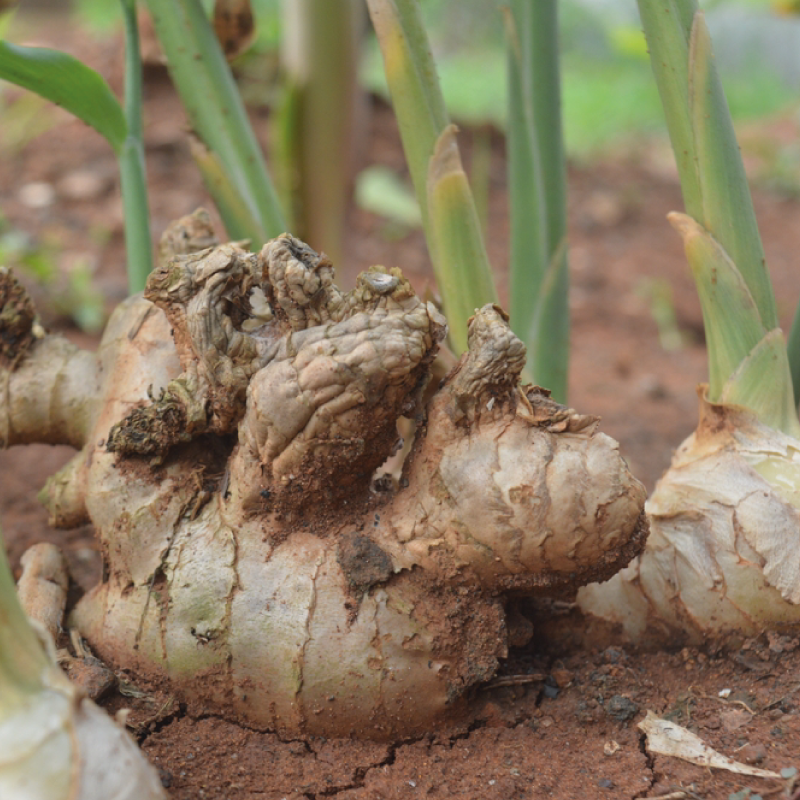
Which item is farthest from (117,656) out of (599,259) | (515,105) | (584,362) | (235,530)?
(599,259)

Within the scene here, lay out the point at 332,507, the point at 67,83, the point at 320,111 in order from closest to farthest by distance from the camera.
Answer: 1. the point at 332,507
2. the point at 67,83
3. the point at 320,111

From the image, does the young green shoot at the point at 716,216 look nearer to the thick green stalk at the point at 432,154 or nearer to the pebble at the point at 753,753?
the thick green stalk at the point at 432,154

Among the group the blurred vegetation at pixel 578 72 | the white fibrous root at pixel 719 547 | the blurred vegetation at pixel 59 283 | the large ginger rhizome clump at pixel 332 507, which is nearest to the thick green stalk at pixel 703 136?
the white fibrous root at pixel 719 547

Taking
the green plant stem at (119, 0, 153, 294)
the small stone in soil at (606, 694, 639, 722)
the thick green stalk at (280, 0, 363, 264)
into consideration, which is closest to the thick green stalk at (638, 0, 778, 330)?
the small stone in soil at (606, 694, 639, 722)

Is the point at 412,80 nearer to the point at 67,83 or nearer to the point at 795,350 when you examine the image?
the point at 67,83

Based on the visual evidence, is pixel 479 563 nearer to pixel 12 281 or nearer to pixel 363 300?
pixel 363 300

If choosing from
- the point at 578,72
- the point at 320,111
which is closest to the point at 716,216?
the point at 320,111
